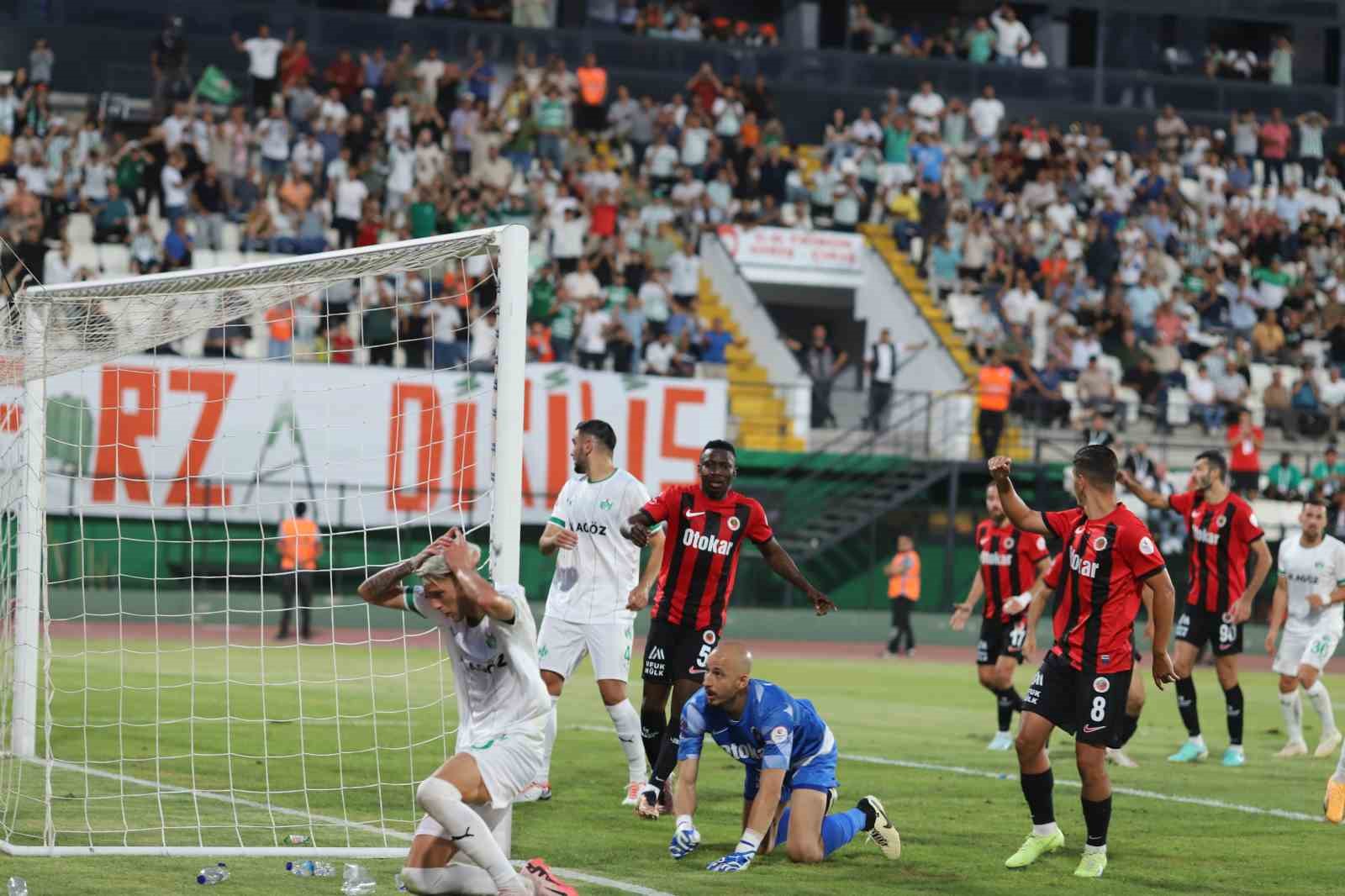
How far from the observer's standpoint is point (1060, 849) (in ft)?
34.2

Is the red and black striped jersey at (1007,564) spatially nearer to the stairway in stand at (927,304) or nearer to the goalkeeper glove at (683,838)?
the goalkeeper glove at (683,838)

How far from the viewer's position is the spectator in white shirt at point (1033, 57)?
1591 inches

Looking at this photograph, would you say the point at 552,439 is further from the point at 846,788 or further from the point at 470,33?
the point at 846,788

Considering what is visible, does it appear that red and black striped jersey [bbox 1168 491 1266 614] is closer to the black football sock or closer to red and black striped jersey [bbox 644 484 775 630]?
red and black striped jersey [bbox 644 484 775 630]

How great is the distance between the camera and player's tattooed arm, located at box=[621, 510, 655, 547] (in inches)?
428

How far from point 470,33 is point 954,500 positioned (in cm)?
1295

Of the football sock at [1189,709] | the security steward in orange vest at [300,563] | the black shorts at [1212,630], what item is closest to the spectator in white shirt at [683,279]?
the security steward in orange vest at [300,563]

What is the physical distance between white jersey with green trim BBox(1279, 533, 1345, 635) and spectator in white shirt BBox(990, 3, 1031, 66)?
83.7ft

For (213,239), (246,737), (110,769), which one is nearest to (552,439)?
(213,239)

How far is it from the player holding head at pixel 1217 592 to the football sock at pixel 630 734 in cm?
529

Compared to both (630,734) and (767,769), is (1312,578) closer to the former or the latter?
(630,734)

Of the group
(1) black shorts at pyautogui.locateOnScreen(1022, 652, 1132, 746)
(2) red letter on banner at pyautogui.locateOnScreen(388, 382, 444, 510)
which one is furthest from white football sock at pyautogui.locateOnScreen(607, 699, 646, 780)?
(2) red letter on banner at pyautogui.locateOnScreen(388, 382, 444, 510)

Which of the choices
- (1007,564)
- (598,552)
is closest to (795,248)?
(1007,564)

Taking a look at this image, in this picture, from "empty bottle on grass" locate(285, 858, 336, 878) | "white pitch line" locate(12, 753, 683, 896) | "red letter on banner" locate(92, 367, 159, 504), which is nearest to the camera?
"white pitch line" locate(12, 753, 683, 896)
